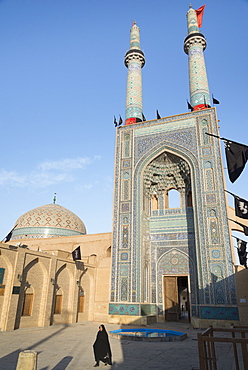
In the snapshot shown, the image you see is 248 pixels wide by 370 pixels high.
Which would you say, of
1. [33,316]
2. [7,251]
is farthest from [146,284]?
A: [7,251]

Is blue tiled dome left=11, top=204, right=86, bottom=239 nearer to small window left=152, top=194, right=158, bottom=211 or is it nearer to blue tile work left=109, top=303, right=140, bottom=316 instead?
small window left=152, top=194, right=158, bottom=211

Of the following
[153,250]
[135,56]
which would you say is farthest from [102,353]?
[135,56]

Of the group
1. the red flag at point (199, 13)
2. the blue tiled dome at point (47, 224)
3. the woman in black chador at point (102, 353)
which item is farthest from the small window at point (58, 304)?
the red flag at point (199, 13)

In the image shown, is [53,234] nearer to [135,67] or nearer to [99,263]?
[99,263]

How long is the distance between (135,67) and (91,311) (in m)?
14.4

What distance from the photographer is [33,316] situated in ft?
37.9

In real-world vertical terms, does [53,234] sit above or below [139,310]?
above

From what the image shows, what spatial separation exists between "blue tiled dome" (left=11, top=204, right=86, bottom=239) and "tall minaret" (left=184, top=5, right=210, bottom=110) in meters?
13.1

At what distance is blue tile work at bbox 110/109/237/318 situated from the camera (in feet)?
41.6

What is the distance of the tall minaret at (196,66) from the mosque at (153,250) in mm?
61

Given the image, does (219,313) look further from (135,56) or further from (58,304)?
(135,56)

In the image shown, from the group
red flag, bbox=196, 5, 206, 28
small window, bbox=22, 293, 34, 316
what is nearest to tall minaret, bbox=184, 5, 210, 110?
red flag, bbox=196, 5, 206, 28

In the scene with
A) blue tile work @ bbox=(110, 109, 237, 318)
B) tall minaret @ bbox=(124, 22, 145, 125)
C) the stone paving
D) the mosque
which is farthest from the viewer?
tall minaret @ bbox=(124, 22, 145, 125)

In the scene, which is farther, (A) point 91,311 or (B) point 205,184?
(A) point 91,311
